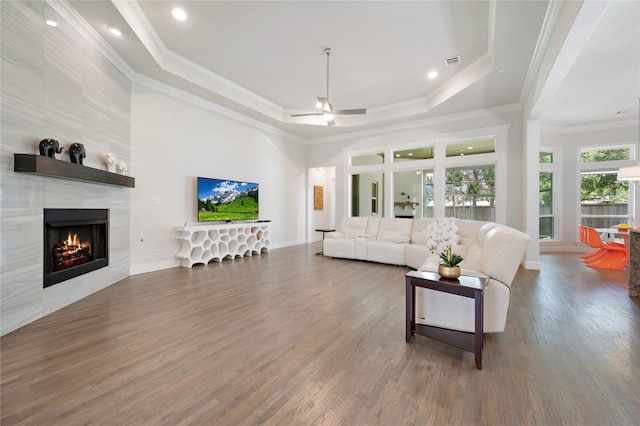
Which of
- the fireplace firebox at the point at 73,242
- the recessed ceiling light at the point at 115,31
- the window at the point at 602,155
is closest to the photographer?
the fireplace firebox at the point at 73,242

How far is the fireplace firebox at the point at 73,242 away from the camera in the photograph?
303 centimetres

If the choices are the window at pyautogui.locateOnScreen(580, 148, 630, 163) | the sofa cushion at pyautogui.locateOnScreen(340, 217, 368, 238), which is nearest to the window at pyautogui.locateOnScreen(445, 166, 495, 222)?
the sofa cushion at pyautogui.locateOnScreen(340, 217, 368, 238)

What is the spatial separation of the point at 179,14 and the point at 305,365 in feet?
14.2

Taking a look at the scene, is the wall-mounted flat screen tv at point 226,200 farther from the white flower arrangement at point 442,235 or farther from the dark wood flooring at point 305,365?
the white flower arrangement at point 442,235

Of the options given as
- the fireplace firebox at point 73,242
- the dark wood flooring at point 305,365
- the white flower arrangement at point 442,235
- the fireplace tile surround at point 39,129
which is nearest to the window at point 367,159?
the dark wood flooring at point 305,365

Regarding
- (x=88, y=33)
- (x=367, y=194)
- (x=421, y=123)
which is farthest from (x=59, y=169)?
(x=367, y=194)

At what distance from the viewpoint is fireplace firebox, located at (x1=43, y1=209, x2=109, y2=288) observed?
3031 millimetres

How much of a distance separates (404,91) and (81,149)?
5697 millimetres

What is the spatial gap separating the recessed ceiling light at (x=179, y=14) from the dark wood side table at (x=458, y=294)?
4.17 meters

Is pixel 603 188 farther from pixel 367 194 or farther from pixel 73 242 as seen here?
pixel 73 242

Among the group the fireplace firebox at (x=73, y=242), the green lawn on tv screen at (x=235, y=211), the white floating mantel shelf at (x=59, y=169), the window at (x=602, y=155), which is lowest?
the fireplace firebox at (x=73, y=242)

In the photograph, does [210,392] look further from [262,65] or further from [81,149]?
[262,65]

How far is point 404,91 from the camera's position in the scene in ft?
19.6

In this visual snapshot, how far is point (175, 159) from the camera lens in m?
5.32
